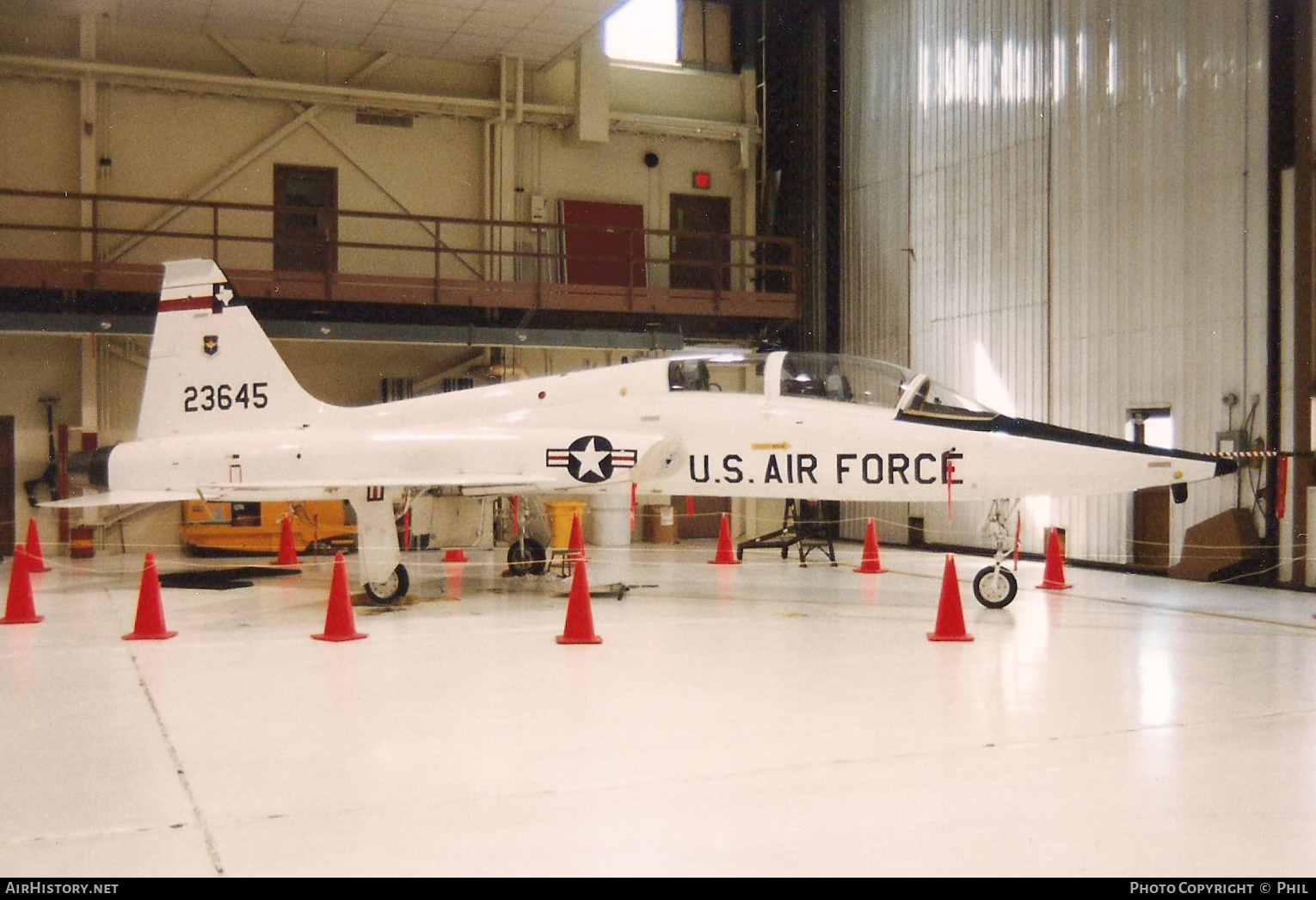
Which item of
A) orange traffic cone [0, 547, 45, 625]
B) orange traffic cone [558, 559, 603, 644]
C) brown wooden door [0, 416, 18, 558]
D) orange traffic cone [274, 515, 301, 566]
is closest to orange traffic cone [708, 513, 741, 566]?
orange traffic cone [274, 515, 301, 566]

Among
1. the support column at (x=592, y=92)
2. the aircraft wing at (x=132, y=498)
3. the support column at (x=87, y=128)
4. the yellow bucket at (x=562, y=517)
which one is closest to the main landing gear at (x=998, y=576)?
the aircraft wing at (x=132, y=498)

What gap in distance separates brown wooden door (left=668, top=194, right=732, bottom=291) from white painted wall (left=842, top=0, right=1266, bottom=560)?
104 inches

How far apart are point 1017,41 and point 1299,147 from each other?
15.8 ft

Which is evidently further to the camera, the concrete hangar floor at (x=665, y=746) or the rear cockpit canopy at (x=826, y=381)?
the rear cockpit canopy at (x=826, y=381)

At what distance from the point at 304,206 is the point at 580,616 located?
12.3 meters

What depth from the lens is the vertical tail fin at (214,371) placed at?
1052cm

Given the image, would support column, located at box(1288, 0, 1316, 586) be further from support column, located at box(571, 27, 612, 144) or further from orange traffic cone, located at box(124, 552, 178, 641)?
support column, located at box(571, 27, 612, 144)

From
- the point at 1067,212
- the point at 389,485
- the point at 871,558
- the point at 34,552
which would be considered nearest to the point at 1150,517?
the point at 871,558

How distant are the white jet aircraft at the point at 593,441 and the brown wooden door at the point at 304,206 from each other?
6.78 metres

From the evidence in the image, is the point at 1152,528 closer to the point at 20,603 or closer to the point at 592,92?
the point at 592,92

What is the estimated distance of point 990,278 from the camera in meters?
14.9

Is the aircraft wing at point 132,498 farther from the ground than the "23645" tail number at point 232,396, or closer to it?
closer to it

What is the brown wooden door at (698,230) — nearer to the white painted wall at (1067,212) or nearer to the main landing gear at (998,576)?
the white painted wall at (1067,212)

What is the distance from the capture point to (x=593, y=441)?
9516 millimetres
